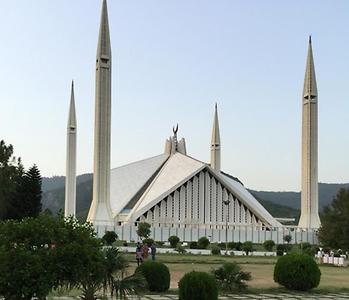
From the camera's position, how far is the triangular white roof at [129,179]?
148 feet

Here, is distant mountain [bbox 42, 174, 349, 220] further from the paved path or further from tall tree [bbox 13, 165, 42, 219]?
the paved path

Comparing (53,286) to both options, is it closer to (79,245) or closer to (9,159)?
(79,245)

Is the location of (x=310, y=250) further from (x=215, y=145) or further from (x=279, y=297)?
(x=215, y=145)

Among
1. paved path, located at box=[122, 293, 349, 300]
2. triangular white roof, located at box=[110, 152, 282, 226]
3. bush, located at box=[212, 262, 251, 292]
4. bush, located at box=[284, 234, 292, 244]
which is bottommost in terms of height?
bush, located at box=[284, 234, 292, 244]

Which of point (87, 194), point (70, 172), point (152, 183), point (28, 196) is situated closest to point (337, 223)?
point (28, 196)

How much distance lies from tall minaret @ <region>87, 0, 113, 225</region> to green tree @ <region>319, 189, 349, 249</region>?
14.9 metres

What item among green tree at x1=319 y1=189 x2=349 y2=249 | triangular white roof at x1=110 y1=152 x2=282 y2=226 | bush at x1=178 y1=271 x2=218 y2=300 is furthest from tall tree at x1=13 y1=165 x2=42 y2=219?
bush at x1=178 y1=271 x2=218 y2=300

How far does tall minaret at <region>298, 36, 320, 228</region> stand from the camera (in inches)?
1607

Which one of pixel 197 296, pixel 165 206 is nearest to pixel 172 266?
pixel 197 296

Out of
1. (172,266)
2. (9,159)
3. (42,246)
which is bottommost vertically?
(172,266)

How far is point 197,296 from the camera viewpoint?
9.20 m

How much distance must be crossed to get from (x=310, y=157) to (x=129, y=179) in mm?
14484

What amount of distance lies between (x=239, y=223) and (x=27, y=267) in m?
38.7

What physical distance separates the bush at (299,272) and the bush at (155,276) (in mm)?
2455
